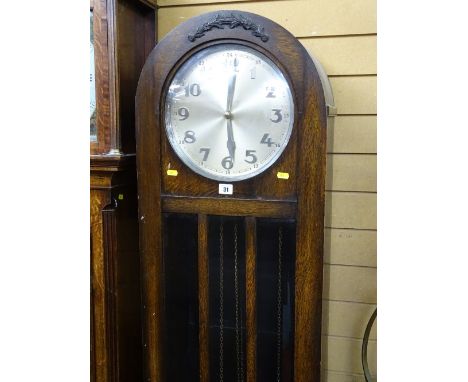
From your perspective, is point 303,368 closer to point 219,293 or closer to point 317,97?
point 219,293

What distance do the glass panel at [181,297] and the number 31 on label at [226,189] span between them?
0.11 m

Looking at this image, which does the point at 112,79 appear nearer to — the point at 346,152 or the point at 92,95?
the point at 92,95

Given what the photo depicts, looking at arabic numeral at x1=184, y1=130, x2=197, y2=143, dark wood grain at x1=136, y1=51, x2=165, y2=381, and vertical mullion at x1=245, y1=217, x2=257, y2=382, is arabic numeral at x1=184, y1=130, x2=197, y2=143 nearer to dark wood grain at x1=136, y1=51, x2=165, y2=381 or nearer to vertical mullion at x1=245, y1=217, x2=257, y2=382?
dark wood grain at x1=136, y1=51, x2=165, y2=381

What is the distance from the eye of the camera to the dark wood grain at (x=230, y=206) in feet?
4.42

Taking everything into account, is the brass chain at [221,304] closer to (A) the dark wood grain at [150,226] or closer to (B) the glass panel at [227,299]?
(B) the glass panel at [227,299]

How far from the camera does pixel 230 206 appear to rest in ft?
4.51

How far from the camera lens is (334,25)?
173 cm

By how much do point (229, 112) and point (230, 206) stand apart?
0.84 ft

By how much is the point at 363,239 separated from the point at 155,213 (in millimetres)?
799

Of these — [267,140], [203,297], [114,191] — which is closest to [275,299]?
[203,297]

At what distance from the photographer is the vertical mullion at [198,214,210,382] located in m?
1.42

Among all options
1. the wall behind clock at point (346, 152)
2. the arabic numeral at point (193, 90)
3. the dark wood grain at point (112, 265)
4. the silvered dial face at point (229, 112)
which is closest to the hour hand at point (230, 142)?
the silvered dial face at point (229, 112)

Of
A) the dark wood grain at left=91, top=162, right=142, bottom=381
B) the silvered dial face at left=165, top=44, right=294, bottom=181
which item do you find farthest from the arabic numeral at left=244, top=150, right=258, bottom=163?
the dark wood grain at left=91, top=162, right=142, bottom=381
